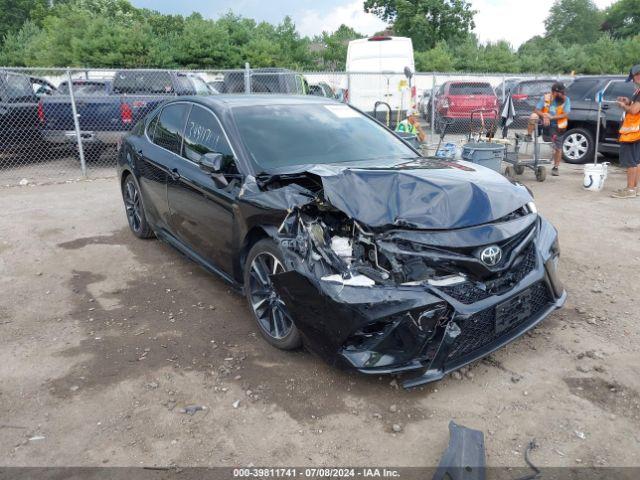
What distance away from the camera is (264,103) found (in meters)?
4.50

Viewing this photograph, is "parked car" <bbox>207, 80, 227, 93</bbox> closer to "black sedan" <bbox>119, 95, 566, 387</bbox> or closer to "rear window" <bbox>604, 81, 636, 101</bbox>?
"rear window" <bbox>604, 81, 636, 101</bbox>

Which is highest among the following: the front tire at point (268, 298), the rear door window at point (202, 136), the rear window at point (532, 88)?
the rear window at point (532, 88)

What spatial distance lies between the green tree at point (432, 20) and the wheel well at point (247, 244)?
4267 centimetres

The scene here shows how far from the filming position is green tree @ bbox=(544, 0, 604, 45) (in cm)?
7141

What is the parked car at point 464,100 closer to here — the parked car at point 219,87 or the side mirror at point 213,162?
the parked car at point 219,87

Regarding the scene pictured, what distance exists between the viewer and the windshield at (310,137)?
158 inches

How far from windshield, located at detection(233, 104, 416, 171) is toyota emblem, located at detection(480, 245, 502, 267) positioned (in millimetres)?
1472

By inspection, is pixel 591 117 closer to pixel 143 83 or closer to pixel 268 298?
pixel 268 298

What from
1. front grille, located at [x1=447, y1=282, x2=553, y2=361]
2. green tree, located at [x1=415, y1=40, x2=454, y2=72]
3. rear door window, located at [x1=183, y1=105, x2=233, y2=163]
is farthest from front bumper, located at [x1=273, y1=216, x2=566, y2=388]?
green tree, located at [x1=415, y1=40, x2=454, y2=72]

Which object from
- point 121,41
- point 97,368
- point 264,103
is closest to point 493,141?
point 264,103

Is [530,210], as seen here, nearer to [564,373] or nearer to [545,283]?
[545,283]

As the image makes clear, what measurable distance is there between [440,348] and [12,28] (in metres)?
61.4

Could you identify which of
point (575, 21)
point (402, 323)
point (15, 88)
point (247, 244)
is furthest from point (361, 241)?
point (575, 21)

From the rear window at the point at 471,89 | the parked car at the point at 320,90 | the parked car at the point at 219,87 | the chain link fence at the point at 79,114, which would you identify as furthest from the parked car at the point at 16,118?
the rear window at the point at 471,89
